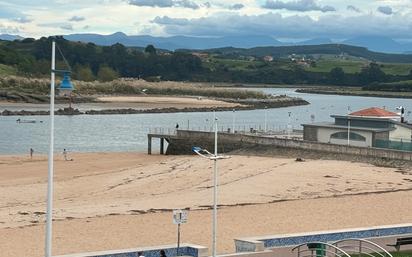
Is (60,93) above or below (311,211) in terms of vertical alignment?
above

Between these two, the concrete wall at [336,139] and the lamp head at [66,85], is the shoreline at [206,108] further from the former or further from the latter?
the lamp head at [66,85]

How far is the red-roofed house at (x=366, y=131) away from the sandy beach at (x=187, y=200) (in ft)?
10.8

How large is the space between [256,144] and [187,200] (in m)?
19.9

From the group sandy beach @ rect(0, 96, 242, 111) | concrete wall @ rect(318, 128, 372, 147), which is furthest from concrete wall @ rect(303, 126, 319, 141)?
sandy beach @ rect(0, 96, 242, 111)

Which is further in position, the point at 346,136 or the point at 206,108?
the point at 206,108

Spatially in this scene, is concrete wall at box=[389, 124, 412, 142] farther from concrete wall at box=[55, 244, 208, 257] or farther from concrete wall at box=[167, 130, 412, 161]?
concrete wall at box=[55, 244, 208, 257]

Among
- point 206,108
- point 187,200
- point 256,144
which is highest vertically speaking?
point 256,144

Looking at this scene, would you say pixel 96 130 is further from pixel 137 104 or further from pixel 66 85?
pixel 66 85

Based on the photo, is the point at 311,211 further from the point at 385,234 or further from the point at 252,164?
the point at 252,164

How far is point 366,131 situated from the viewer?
47438 millimetres

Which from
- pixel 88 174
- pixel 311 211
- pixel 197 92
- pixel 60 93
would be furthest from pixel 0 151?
pixel 197 92

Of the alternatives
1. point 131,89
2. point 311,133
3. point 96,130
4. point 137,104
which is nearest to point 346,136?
point 311,133

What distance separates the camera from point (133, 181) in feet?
133

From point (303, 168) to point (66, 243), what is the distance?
21.3 metres
